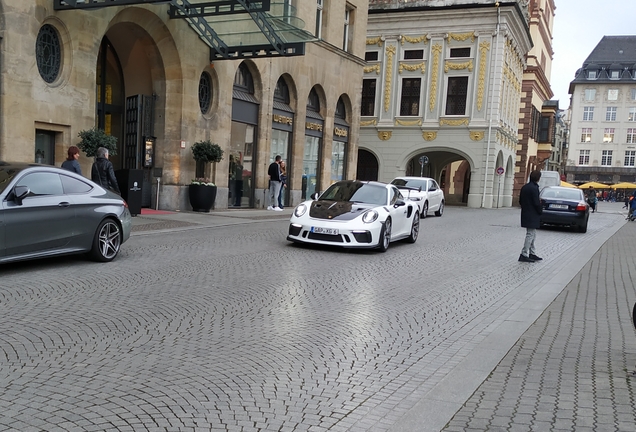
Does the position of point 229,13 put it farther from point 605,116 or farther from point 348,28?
point 605,116

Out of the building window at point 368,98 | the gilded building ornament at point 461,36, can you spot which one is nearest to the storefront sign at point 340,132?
the building window at point 368,98

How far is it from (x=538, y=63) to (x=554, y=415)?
206 ft

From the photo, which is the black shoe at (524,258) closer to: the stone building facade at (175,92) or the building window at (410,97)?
the stone building facade at (175,92)

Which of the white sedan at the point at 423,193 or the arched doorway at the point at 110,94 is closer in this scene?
the arched doorway at the point at 110,94

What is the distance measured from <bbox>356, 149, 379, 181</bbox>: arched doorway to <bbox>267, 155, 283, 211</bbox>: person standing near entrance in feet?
75.5

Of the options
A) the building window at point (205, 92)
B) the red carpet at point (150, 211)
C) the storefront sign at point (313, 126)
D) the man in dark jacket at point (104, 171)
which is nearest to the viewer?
the man in dark jacket at point (104, 171)

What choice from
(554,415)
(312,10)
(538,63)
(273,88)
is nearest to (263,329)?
(554,415)

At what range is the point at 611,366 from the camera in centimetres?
526

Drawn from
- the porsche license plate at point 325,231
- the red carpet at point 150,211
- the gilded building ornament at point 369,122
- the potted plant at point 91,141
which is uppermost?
the gilded building ornament at point 369,122

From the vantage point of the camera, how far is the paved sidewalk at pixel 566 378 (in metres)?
3.97

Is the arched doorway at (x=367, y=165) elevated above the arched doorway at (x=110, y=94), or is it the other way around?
the arched doorway at (x=110, y=94)

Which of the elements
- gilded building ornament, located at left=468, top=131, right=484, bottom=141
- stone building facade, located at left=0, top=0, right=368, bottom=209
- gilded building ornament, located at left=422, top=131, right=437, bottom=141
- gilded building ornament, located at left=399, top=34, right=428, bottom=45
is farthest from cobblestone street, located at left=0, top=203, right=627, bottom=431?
gilded building ornament, located at left=399, top=34, right=428, bottom=45

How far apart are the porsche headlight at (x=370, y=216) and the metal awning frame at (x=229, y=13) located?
310 inches

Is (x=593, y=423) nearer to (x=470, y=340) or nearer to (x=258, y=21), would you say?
(x=470, y=340)
